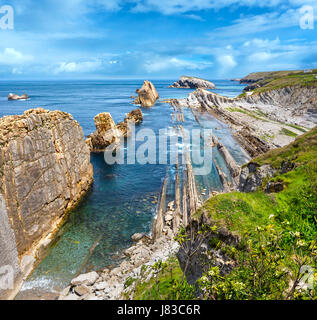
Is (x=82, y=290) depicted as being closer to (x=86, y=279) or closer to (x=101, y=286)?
(x=86, y=279)

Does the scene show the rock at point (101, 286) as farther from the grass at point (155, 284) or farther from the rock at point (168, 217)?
the rock at point (168, 217)

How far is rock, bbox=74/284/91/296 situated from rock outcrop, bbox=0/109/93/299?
506cm

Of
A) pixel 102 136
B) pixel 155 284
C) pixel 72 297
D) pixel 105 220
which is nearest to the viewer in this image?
pixel 155 284

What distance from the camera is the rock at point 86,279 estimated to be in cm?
1800

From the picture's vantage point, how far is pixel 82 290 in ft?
56.7

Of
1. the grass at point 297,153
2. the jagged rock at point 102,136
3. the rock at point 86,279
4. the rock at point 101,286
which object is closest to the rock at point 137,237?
the rock at point 86,279

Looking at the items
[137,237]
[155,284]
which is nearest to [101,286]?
[155,284]

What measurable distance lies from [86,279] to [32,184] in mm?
10118

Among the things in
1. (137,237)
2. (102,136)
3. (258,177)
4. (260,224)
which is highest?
(102,136)

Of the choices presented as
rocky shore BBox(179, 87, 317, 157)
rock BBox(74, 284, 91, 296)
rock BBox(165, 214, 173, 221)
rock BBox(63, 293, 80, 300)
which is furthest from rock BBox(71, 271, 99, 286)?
rocky shore BBox(179, 87, 317, 157)

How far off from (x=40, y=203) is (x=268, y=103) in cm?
10741

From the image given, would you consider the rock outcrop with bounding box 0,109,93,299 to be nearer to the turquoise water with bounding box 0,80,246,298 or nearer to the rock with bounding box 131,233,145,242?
the turquoise water with bounding box 0,80,246,298

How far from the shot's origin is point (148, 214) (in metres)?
28.3
